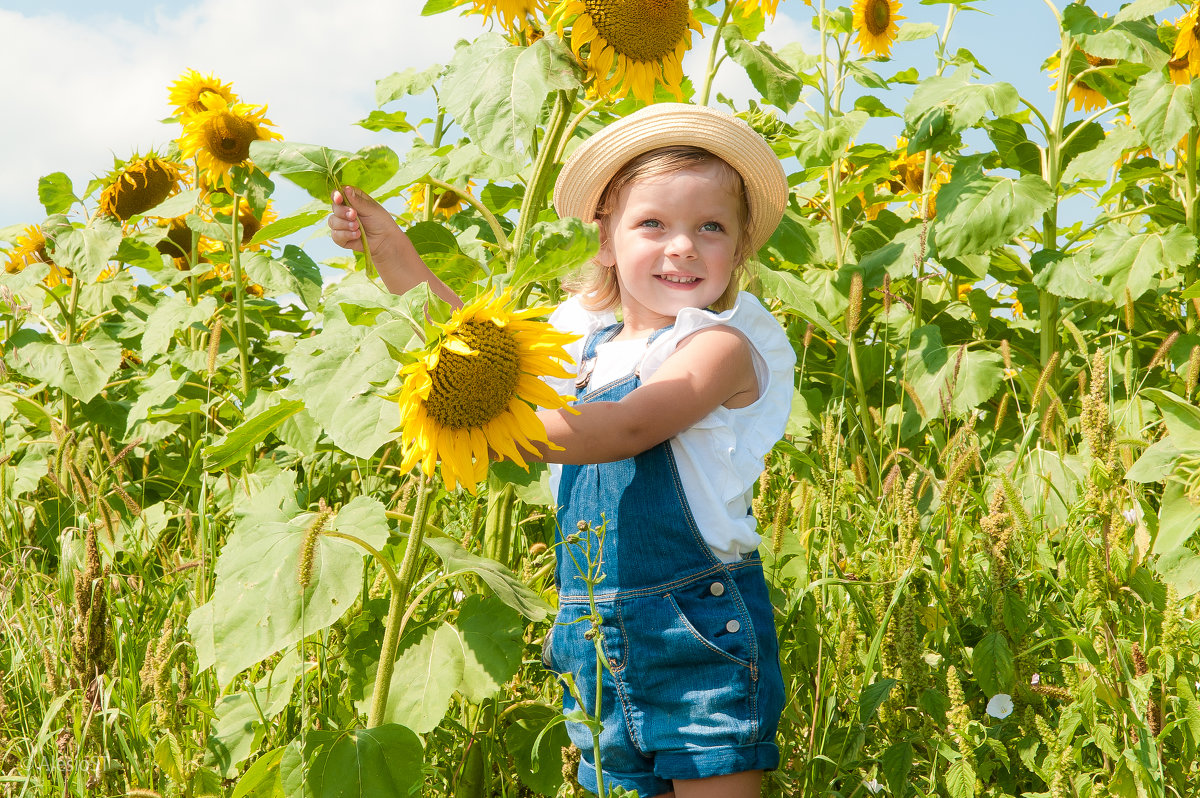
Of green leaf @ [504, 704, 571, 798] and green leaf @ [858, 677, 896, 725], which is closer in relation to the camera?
green leaf @ [858, 677, 896, 725]

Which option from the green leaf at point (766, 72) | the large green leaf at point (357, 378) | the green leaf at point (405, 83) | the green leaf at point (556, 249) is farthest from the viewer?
the green leaf at point (405, 83)

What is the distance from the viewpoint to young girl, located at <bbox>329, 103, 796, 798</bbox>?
1798 mm

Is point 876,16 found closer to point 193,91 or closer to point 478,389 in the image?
point 193,91

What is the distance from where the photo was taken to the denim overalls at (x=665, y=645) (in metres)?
1.80

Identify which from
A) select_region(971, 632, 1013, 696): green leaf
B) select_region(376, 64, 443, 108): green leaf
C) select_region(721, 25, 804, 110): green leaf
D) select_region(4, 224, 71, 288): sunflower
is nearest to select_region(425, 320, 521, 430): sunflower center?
select_region(971, 632, 1013, 696): green leaf

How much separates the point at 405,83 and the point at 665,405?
6.98 feet

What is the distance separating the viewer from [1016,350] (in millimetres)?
3916

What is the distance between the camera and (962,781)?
65.7 inches

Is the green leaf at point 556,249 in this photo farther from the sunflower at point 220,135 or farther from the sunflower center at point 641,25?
the sunflower at point 220,135

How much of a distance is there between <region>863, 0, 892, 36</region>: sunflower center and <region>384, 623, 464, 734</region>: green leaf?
4.13 meters

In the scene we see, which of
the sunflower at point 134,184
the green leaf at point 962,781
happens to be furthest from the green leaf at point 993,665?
the sunflower at point 134,184

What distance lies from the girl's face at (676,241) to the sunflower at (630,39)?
0.25 m

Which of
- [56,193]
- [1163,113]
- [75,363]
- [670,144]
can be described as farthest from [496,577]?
[56,193]

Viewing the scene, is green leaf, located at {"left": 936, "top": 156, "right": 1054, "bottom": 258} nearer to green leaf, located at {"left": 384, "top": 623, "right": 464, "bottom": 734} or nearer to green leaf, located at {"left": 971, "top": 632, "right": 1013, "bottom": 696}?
green leaf, located at {"left": 971, "top": 632, "right": 1013, "bottom": 696}
